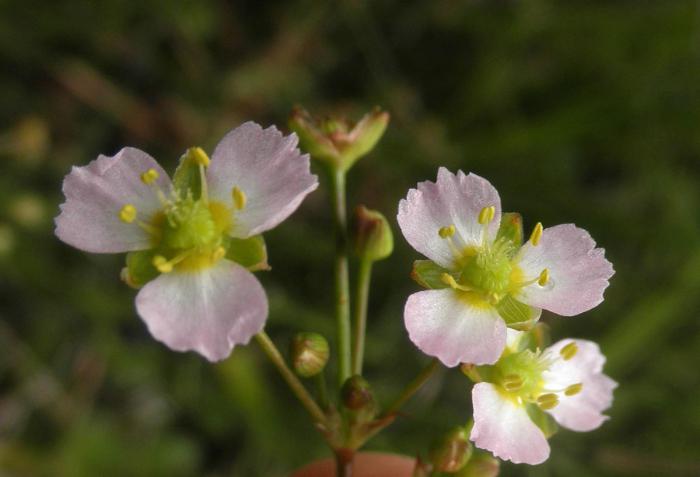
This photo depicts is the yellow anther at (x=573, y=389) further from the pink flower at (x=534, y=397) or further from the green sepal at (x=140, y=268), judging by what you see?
the green sepal at (x=140, y=268)

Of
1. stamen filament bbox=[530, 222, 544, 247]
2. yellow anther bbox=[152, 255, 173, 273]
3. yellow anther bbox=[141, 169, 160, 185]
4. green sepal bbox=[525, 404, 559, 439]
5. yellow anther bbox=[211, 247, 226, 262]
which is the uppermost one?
stamen filament bbox=[530, 222, 544, 247]

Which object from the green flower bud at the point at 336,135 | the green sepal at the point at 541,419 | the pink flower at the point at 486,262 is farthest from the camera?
the green flower bud at the point at 336,135

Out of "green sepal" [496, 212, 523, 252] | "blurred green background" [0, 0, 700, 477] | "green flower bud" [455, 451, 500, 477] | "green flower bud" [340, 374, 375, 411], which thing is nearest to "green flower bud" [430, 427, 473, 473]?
"green flower bud" [455, 451, 500, 477]

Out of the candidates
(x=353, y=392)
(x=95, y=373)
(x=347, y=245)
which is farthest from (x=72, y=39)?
(x=353, y=392)

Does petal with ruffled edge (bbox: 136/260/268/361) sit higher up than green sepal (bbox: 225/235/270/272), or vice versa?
green sepal (bbox: 225/235/270/272)

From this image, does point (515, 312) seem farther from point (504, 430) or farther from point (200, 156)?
point (200, 156)

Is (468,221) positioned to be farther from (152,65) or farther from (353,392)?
(152,65)

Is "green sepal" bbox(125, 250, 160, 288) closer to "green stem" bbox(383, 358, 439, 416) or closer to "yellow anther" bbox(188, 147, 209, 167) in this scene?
"yellow anther" bbox(188, 147, 209, 167)

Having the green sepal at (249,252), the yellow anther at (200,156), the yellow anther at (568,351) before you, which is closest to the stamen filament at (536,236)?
the yellow anther at (568,351)
